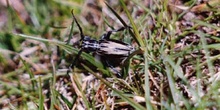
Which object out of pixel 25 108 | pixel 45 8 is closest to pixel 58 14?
pixel 45 8

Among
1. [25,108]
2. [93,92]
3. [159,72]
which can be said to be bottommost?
[25,108]

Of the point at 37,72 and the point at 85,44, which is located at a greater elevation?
the point at 85,44

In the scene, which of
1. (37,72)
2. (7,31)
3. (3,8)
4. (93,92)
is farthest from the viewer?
(3,8)

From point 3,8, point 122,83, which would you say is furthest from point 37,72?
point 3,8

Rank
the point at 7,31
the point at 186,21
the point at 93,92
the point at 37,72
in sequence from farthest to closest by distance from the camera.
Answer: the point at 7,31 → the point at 37,72 → the point at 186,21 → the point at 93,92

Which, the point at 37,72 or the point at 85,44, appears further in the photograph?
the point at 37,72

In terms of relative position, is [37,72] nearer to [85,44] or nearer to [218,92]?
[85,44]

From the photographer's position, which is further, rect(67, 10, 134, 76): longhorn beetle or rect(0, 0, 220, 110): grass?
rect(67, 10, 134, 76): longhorn beetle

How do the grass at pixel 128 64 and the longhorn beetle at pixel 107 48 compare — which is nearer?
the grass at pixel 128 64
